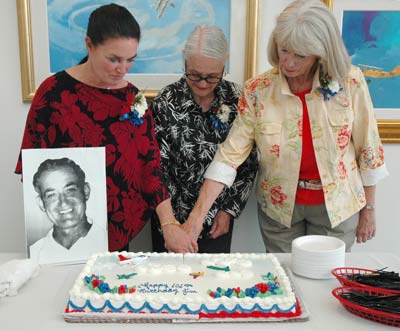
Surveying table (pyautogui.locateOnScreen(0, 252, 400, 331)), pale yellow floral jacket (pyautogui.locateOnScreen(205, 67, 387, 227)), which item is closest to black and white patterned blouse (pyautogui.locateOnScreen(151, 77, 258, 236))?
pale yellow floral jacket (pyautogui.locateOnScreen(205, 67, 387, 227))

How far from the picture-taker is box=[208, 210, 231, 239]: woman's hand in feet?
6.18

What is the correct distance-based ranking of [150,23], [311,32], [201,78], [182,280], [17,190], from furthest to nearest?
1. [17,190]
2. [150,23]
3. [201,78]
4. [311,32]
5. [182,280]

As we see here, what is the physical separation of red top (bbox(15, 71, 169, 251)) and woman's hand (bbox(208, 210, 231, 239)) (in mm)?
329

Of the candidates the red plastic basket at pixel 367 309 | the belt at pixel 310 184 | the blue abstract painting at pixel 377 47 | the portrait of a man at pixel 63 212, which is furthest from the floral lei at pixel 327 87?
the portrait of a man at pixel 63 212

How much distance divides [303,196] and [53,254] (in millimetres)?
853

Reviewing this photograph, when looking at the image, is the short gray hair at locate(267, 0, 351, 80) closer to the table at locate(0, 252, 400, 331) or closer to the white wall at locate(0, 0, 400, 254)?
the table at locate(0, 252, 400, 331)

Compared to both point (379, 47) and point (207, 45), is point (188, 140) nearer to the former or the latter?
point (207, 45)

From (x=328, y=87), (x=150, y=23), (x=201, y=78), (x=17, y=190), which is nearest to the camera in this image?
(x=328, y=87)

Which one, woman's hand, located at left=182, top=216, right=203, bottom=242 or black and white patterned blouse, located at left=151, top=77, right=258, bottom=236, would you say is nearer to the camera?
woman's hand, located at left=182, top=216, right=203, bottom=242

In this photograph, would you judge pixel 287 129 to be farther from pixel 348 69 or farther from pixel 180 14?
pixel 180 14

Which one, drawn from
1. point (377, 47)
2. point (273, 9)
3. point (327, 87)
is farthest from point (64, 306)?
point (377, 47)

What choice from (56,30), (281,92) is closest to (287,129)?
(281,92)

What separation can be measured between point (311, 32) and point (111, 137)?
0.71 m

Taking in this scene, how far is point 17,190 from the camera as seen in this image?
222 cm
